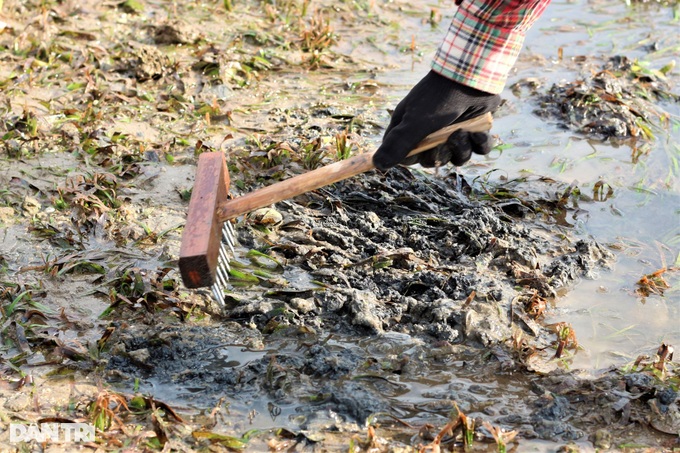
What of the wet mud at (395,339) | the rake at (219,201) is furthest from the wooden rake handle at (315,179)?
the wet mud at (395,339)

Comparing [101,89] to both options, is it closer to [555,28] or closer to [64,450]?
[64,450]

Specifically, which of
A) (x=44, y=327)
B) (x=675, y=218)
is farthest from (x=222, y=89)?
(x=675, y=218)

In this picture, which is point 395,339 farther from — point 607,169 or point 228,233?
point 607,169

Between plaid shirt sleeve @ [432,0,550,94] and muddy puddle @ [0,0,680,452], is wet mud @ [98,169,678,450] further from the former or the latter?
plaid shirt sleeve @ [432,0,550,94]

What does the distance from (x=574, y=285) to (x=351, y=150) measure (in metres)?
1.84

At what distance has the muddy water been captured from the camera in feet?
13.3

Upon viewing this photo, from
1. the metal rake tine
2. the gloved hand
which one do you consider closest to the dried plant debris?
the gloved hand

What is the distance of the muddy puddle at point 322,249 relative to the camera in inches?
133

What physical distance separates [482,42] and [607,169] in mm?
2367

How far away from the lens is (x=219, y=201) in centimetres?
374

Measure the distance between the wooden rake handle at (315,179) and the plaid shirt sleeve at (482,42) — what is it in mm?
204

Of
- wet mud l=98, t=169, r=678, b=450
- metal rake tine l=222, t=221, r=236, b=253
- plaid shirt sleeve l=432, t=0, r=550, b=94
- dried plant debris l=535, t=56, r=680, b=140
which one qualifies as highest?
plaid shirt sleeve l=432, t=0, r=550, b=94

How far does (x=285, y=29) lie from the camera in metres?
6.87

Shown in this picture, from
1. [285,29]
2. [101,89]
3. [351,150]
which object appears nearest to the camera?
[351,150]
